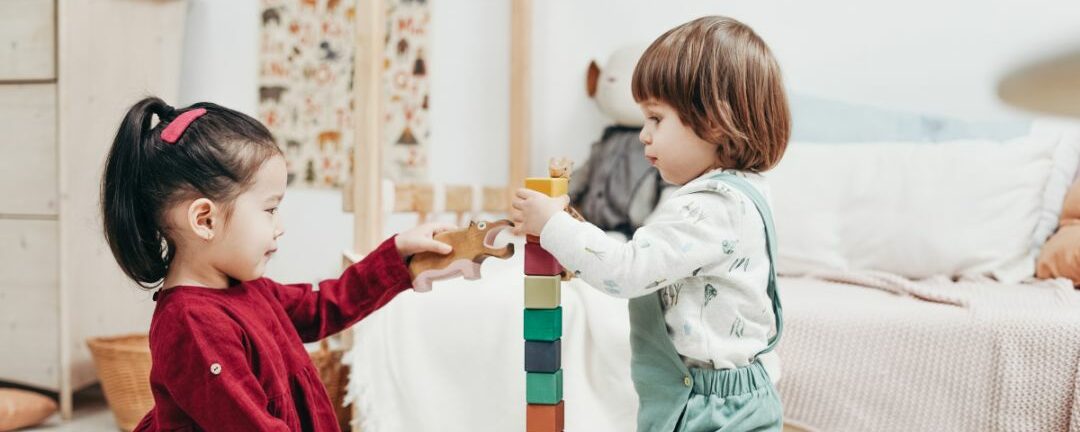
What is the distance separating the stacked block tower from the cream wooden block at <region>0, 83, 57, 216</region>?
1.47 meters

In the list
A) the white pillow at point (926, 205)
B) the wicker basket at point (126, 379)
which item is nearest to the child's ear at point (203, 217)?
the wicker basket at point (126, 379)

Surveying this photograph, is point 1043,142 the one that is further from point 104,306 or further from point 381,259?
point 104,306

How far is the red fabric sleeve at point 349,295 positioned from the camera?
3.43ft

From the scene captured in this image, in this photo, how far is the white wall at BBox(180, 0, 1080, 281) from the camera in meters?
2.01

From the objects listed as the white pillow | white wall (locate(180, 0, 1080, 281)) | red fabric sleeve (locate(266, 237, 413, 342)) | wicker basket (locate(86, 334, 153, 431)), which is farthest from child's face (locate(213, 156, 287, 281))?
white wall (locate(180, 0, 1080, 281))

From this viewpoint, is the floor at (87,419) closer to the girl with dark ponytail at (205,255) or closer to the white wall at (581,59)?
the white wall at (581,59)

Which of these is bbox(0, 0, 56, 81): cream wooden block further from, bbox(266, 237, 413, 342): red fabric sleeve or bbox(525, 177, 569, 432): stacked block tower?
bbox(525, 177, 569, 432): stacked block tower

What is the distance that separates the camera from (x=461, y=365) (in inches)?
55.4

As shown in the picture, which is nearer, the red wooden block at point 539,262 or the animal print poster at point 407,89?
the red wooden block at point 539,262

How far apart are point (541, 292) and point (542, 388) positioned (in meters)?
0.11

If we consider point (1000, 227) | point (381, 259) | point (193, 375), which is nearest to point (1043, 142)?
point (1000, 227)

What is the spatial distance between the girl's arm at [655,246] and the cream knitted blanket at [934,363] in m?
0.49

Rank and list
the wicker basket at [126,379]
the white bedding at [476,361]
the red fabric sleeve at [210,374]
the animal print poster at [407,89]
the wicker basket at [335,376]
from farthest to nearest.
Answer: the animal print poster at [407,89] < the wicker basket at [126,379] < the wicker basket at [335,376] < the white bedding at [476,361] < the red fabric sleeve at [210,374]

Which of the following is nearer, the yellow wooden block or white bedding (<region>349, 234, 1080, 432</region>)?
the yellow wooden block
